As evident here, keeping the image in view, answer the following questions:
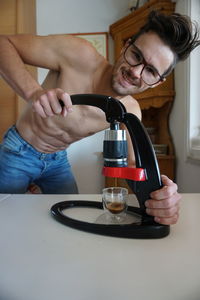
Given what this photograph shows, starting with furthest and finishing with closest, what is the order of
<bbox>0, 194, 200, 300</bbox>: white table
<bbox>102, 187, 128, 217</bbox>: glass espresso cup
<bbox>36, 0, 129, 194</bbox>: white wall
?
1. <bbox>36, 0, 129, 194</bbox>: white wall
2. <bbox>102, 187, 128, 217</bbox>: glass espresso cup
3. <bbox>0, 194, 200, 300</bbox>: white table

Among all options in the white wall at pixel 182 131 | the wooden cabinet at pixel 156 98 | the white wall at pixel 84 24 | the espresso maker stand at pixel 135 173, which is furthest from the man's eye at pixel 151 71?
the white wall at pixel 84 24

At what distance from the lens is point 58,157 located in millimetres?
1240

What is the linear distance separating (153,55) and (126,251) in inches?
26.2

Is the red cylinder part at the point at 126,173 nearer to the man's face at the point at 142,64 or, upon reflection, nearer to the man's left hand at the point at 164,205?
the man's left hand at the point at 164,205

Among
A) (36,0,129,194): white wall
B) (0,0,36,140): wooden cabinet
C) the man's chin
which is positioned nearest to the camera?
the man's chin

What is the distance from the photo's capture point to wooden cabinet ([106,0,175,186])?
199cm

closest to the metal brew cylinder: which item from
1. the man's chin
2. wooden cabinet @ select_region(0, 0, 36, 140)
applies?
the man's chin

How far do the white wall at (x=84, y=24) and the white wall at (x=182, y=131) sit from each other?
0.83 metres

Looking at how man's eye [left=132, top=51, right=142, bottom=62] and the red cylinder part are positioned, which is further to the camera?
man's eye [left=132, top=51, right=142, bottom=62]

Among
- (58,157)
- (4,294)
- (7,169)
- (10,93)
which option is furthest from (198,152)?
(10,93)

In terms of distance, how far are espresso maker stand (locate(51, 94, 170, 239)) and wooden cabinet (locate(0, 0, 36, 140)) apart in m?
2.39

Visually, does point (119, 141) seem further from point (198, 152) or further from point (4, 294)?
point (198, 152)

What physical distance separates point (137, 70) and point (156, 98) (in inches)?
46.8

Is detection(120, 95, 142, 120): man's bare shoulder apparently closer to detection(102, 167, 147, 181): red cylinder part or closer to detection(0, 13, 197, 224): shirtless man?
detection(0, 13, 197, 224): shirtless man
